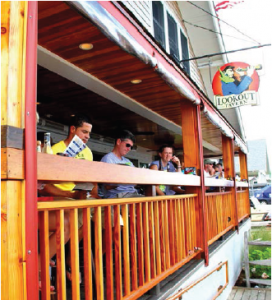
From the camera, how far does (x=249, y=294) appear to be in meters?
7.08

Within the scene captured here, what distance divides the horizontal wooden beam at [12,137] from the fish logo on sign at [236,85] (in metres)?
7.86

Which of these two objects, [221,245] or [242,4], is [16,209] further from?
[242,4]

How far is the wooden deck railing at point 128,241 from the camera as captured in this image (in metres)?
2.04

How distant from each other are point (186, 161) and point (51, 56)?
95.6 inches

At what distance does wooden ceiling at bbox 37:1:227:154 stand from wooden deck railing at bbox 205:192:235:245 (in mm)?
1727

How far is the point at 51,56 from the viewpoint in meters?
3.98

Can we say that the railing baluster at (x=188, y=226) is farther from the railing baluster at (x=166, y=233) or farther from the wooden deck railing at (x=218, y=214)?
the wooden deck railing at (x=218, y=214)

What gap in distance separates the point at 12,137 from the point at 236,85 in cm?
819

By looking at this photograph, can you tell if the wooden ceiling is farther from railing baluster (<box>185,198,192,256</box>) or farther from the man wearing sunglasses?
railing baluster (<box>185,198,192,256</box>)

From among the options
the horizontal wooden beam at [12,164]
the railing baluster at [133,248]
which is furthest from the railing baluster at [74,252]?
the railing baluster at [133,248]

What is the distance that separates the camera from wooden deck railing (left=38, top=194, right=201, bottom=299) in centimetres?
204

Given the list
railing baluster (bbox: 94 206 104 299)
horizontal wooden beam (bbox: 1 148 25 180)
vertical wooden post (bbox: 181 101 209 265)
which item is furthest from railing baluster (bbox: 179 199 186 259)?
horizontal wooden beam (bbox: 1 148 25 180)

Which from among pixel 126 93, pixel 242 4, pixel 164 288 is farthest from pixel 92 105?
pixel 242 4

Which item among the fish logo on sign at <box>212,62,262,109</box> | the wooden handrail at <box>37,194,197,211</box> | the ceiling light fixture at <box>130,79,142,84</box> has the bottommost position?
the wooden handrail at <box>37,194,197,211</box>
